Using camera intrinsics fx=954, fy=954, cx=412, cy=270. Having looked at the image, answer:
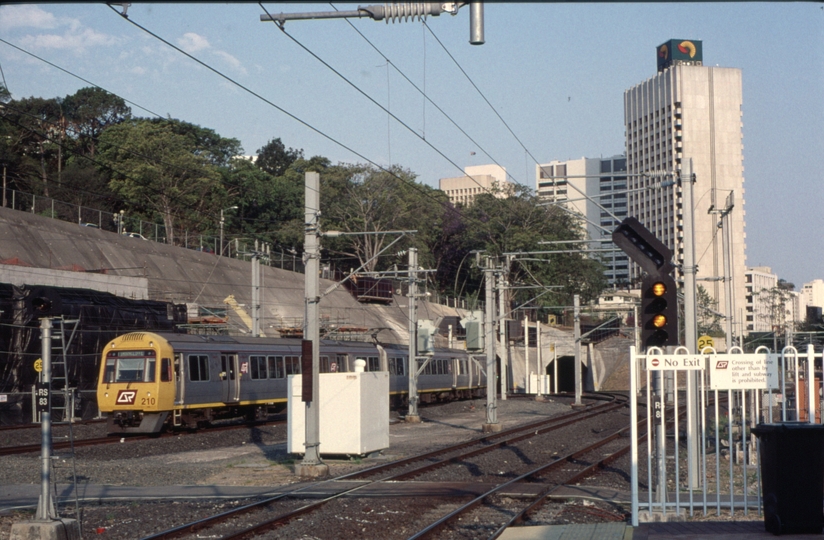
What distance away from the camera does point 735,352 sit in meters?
11.8

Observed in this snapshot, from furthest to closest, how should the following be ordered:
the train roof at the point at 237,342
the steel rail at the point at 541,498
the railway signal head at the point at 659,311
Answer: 1. the train roof at the point at 237,342
2. the steel rail at the point at 541,498
3. the railway signal head at the point at 659,311

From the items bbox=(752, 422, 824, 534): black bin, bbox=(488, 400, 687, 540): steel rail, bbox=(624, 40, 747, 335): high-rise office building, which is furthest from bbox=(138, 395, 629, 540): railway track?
bbox=(624, 40, 747, 335): high-rise office building

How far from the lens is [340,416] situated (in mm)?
20891

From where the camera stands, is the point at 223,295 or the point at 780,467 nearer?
the point at 780,467

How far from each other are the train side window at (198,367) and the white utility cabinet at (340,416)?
8482 millimetres

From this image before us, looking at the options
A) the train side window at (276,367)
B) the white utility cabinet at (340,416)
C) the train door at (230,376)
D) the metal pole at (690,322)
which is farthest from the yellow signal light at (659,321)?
the train side window at (276,367)

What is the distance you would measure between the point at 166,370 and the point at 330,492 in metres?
13.6

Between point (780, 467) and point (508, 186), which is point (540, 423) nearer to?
point (780, 467)

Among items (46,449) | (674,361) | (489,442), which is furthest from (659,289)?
(489,442)

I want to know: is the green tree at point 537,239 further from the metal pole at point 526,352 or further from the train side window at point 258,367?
the train side window at point 258,367

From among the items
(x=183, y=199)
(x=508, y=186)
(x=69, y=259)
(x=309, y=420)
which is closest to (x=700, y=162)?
(x=508, y=186)

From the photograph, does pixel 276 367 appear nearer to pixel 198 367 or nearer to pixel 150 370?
pixel 198 367

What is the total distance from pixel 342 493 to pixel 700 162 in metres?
141

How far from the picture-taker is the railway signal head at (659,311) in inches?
455
